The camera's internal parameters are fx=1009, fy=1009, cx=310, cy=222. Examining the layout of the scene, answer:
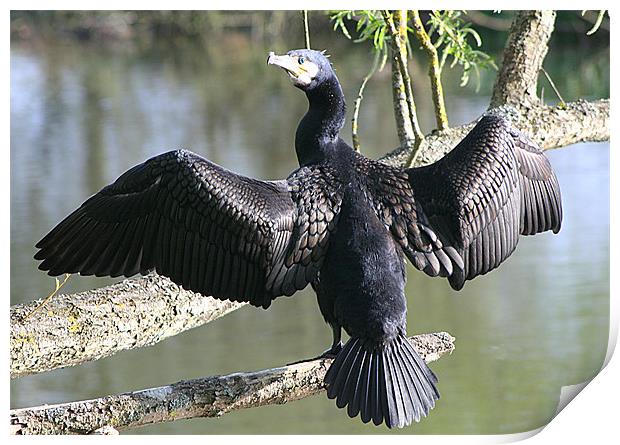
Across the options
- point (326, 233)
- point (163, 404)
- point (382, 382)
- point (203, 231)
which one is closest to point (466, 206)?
point (326, 233)

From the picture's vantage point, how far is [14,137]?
6.59 metres

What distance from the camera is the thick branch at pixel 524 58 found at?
2.87 meters

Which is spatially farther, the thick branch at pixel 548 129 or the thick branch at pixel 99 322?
the thick branch at pixel 548 129

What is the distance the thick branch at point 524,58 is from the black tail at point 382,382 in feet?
4.26

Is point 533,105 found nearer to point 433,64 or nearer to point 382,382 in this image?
point 433,64

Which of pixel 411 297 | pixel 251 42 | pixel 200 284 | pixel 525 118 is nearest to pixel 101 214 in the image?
pixel 200 284

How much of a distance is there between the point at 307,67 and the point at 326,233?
31cm

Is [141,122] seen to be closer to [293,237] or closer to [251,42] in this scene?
[251,42]

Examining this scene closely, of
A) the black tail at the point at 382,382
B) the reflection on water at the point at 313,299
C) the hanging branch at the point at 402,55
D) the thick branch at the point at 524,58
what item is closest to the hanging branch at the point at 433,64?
the hanging branch at the point at 402,55

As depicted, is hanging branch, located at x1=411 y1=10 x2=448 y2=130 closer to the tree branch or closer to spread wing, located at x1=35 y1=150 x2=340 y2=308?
the tree branch

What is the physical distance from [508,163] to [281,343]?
2.80 meters

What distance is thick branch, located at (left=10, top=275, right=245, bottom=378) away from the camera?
80.3 inches

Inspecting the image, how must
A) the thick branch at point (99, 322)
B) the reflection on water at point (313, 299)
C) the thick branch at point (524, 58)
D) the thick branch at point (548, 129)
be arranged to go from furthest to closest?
the reflection on water at point (313, 299) < the thick branch at point (524, 58) < the thick branch at point (548, 129) < the thick branch at point (99, 322)

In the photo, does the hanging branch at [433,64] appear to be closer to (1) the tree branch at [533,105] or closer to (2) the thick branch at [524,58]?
(1) the tree branch at [533,105]
